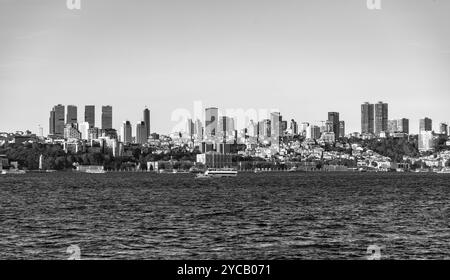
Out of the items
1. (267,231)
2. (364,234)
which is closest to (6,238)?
(267,231)

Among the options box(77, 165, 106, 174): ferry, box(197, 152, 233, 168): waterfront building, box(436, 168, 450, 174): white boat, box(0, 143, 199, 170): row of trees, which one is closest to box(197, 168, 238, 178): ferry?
box(197, 152, 233, 168): waterfront building

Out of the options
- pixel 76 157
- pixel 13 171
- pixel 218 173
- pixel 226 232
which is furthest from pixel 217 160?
pixel 226 232

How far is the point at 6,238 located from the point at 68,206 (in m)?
14.8

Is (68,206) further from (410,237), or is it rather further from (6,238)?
(410,237)

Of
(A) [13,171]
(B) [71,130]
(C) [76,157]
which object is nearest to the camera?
(B) [71,130]

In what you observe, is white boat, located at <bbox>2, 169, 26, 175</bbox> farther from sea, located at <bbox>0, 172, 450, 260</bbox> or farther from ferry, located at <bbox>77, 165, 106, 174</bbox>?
sea, located at <bbox>0, 172, 450, 260</bbox>

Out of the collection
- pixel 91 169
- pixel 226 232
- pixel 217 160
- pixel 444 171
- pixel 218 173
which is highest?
pixel 217 160

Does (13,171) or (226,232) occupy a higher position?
(226,232)

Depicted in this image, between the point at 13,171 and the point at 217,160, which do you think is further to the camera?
the point at 13,171

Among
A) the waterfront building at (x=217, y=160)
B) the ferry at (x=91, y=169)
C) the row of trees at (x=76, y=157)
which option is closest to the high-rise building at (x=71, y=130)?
the waterfront building at (x=217, y=160)

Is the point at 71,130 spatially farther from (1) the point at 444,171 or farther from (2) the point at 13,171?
(1) the point at 444,171

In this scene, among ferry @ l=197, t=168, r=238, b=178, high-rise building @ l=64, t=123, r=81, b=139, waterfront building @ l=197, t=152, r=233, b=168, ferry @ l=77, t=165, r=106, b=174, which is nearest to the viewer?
high-rise building @ l=64, t=123, r=81, b=139

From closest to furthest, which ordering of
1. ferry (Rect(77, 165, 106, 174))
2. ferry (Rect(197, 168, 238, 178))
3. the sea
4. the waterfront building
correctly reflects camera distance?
the sea → ferry (Rect(197, 168, 238, 178)) → the waterfront building → ferry (Rect(77, 165, 106, 174))
